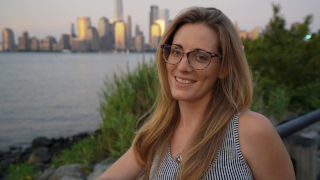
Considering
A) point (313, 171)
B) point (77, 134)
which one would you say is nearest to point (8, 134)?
point (77, 134)

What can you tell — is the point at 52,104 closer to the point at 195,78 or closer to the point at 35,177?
the point at 35,177

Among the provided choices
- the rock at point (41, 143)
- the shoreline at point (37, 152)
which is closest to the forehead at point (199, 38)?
the shoreline at point (37, 152)

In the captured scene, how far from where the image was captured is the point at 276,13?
28.7 ft

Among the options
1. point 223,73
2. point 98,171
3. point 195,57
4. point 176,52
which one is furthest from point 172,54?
point 98,171

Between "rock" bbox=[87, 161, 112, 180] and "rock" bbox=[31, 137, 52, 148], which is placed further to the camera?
A: "rock" bbox=[31, 137, 52, 148]

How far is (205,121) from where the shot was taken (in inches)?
63.1

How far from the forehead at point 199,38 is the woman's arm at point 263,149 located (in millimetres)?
382

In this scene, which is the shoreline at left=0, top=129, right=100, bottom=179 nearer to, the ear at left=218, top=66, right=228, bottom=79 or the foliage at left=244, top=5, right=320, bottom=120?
the foliage at left=244, top=5, right=320, bottom=120

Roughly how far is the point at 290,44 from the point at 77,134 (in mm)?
9054

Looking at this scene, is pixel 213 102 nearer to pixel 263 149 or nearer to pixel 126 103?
pixel 263 149

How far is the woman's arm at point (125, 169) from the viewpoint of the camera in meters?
1.72

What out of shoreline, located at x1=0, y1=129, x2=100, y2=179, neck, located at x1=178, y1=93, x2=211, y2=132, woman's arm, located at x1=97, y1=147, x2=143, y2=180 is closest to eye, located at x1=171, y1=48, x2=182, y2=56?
neck, located at x1=178, y1=93, x2=211, y2=132

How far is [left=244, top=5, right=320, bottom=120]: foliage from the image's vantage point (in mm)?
7520

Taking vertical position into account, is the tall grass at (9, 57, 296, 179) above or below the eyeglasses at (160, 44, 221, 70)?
below
